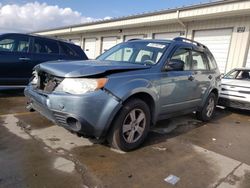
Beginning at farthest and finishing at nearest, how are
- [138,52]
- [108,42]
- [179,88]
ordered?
[108,42] < [138,52] < [179,88]

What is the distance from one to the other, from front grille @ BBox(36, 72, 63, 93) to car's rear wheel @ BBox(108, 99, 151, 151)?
98 cm

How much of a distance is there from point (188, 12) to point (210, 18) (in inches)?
39.7

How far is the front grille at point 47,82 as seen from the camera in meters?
3.44

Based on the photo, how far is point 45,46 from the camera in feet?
23.6

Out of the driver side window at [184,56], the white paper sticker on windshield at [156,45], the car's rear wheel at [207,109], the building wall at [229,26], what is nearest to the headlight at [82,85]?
the white paper sticker on windshield at [156,45]

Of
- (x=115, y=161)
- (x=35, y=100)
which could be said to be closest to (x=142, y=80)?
(x=115, y=161)

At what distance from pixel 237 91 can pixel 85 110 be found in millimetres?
5664

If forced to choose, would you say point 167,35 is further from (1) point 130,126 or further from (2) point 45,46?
(1) point 130,126

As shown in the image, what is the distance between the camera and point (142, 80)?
146 inches

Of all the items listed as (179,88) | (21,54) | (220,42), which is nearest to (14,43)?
(21,54)

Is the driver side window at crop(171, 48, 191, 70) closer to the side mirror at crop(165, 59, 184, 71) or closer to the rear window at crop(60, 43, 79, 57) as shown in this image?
the side mirror at crop(165, 59, 184, 71)

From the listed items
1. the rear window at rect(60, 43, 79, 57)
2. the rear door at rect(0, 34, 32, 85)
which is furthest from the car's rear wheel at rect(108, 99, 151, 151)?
the rear window at rect(60, 43, 79, 57)

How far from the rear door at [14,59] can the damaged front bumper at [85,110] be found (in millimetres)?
3628

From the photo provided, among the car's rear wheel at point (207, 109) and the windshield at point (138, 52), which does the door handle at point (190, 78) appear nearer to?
the windshield at point (138, 52)
